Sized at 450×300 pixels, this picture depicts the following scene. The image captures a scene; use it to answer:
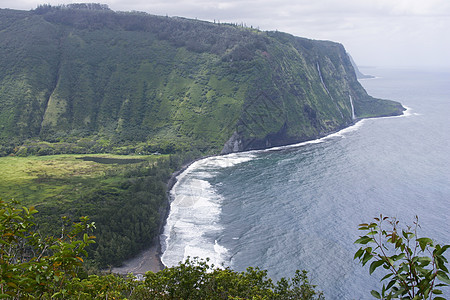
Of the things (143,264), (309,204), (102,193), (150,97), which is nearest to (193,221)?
(143,264)

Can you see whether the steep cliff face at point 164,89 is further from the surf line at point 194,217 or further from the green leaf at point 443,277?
the green leaf at point 443,277

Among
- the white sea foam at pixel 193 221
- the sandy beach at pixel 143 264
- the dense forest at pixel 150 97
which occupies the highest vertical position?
the dense forest at pixel 150 97

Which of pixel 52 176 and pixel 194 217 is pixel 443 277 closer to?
pixel 194 217

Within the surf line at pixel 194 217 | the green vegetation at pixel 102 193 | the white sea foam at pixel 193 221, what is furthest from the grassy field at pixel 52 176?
the white sea foam at pixel 193 221

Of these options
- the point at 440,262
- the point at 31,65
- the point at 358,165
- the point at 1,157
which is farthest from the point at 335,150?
the point at 31,65

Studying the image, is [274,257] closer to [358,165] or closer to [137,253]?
[137,253]

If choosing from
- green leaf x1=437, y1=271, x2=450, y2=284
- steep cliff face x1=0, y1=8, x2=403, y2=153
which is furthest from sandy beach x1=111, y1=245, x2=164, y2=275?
steep cliff face x1=0, y1=8, x2=403, y2=153

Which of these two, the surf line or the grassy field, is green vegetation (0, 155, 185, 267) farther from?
the surf line
